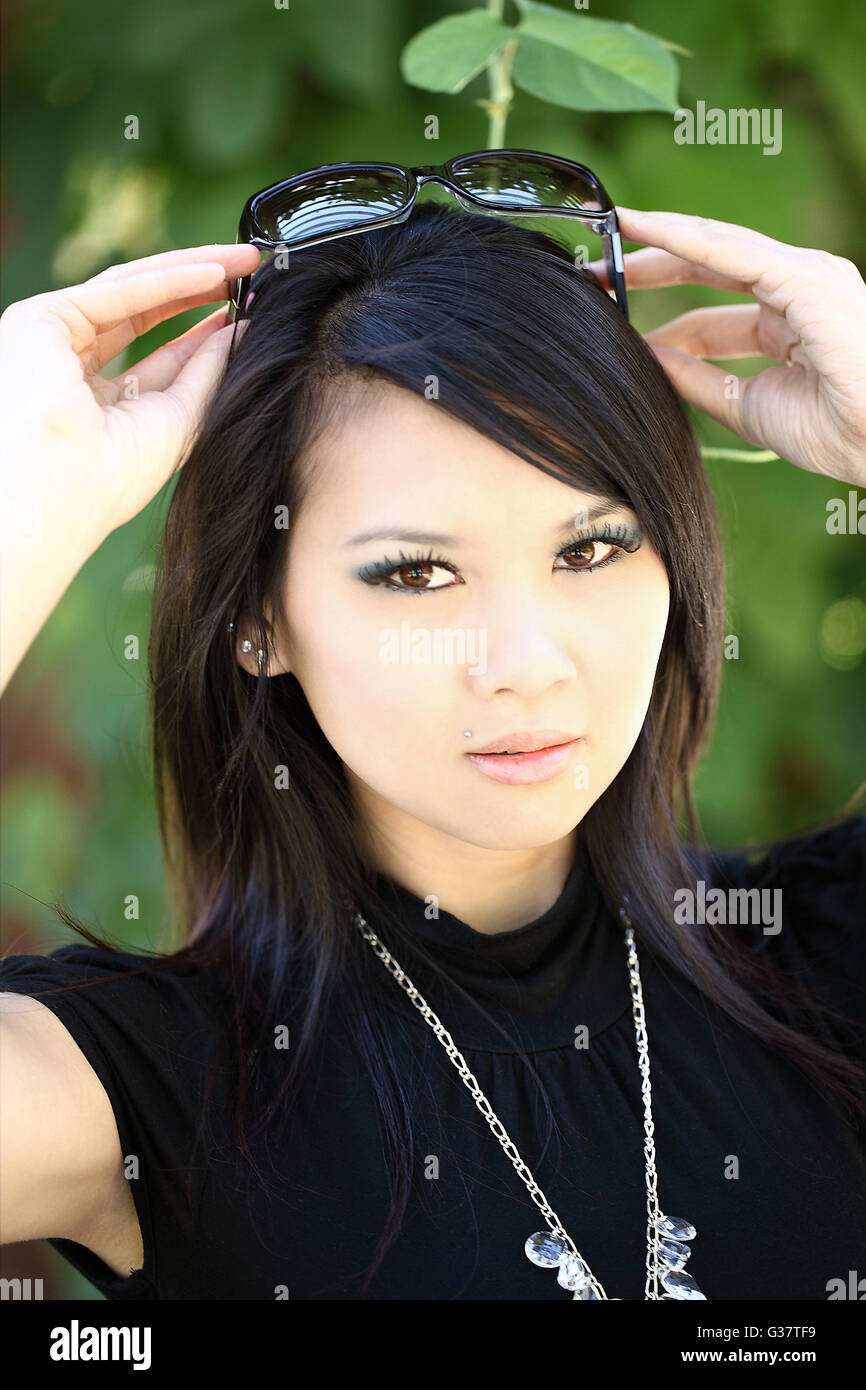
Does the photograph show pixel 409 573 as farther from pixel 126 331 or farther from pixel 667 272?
pixel 667 272

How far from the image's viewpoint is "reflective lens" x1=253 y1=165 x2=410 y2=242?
4.53ft

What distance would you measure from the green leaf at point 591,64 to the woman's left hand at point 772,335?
0.12 meters

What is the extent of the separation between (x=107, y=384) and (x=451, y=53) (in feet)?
1.81

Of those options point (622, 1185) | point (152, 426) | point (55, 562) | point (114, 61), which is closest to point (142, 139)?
point (114, 61)

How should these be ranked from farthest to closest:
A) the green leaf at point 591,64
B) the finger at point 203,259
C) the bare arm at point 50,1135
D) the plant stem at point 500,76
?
the plant stem at point 500,76 → the green leaf at point 591,64 → the finger at point 203,259 → the bare arm at point 50,1135

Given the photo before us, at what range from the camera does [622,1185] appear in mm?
1342

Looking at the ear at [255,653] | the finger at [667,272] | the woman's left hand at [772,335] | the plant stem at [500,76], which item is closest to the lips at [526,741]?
the ear at [255,653]

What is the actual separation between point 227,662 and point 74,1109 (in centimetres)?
50

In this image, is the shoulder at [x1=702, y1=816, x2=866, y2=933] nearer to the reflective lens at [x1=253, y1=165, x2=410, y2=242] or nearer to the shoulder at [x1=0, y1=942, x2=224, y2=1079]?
the shoulder at [x1=0, y1=942, x2=224, y2=1079]

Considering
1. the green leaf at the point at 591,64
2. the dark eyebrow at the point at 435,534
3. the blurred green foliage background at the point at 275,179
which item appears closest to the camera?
the dark eyebrow at the point at 435,534

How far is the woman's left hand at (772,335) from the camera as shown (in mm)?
1427

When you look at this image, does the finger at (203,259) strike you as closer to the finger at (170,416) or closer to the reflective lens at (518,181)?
the finger at (170,416)

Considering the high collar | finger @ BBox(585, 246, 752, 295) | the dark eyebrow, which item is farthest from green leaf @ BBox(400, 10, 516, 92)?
the high collar

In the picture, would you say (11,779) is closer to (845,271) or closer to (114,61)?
(114,61)
